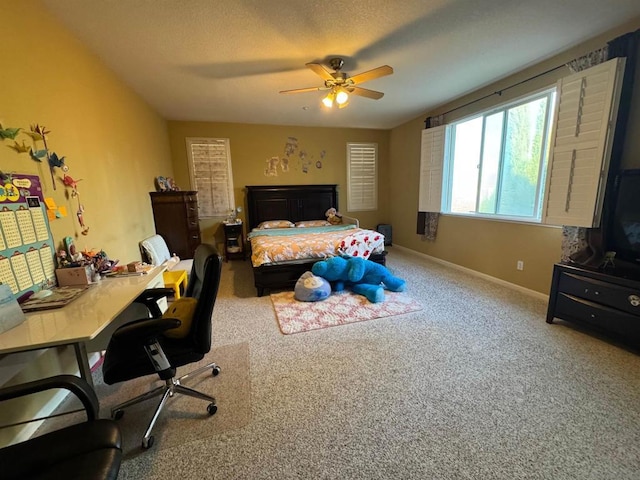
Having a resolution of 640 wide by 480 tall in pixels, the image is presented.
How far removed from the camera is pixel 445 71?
2.91 m

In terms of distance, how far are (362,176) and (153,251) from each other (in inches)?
164

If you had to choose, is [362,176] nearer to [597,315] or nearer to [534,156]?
→ [534,156]

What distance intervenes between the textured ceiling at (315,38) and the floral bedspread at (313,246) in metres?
1.91

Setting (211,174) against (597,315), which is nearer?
(597,315)

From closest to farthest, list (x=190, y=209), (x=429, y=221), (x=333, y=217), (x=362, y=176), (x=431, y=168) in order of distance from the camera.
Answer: (x=190, y=209) → (x=431, y=168) → (x=429, y=221) → (x=333, y=217) → (x=362, y=176)

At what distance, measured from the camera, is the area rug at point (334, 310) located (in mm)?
2506

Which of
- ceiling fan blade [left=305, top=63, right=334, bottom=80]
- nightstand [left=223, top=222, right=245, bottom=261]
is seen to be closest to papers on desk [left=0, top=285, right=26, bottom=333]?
ceiling fan blade [left=305, top=63, right=334, bottom=80]

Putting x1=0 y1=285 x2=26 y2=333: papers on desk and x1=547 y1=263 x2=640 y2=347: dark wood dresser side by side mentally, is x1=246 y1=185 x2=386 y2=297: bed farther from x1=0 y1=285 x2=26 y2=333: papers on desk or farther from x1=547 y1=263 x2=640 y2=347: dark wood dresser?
x1=0 y1=285 x2=26 y2=333: papers on desk

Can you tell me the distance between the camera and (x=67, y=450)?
2.85 feet

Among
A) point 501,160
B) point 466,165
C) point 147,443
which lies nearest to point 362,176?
point 466,165

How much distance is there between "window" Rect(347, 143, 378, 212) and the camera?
5.54 m

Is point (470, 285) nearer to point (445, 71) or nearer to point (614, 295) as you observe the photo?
point (614, 295)

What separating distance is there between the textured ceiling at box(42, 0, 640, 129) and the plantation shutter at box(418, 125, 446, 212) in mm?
820

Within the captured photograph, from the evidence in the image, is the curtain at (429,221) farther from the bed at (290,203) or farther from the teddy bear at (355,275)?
the teddy bear at (355,275)
